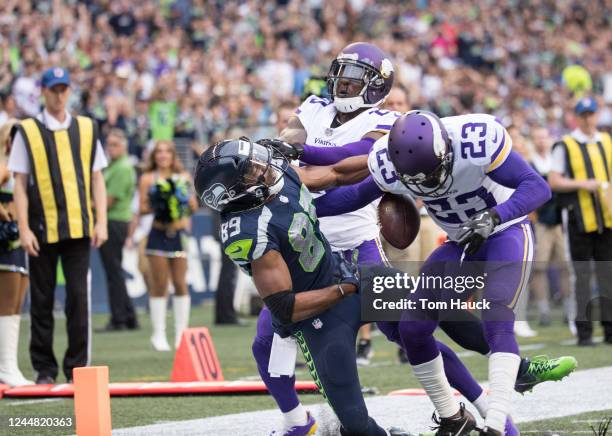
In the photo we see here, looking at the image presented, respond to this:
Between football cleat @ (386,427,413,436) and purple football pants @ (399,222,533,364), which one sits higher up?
purple football pants @ (399,222,533,364)

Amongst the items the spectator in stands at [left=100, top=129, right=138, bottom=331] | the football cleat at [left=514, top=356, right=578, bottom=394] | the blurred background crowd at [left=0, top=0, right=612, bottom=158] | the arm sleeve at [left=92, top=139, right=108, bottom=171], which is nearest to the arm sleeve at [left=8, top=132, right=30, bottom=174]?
the arm sleeve at [left=92, top=139, right=108, bottom=171]

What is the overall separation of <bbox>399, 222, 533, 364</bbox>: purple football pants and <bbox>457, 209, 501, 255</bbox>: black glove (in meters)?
0.24

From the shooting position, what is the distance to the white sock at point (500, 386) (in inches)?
184

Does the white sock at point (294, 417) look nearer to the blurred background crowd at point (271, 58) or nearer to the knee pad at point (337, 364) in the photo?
the knee pad at point (337, 364)

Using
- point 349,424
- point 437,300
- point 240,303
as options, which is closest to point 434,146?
point 437,300

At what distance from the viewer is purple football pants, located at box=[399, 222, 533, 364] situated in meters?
4.96

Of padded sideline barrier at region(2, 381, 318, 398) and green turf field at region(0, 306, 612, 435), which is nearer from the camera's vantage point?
green turf field at region(0, 306, 612, 435)

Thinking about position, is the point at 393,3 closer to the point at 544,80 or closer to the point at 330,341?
the point at 544,80

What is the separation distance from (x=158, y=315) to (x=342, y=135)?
4.44 meters

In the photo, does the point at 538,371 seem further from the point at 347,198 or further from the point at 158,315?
the point at 158,315

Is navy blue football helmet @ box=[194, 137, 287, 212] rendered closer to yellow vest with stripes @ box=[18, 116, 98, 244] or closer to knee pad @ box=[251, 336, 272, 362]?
knee pad @ box=[251, 336, 272, 362]

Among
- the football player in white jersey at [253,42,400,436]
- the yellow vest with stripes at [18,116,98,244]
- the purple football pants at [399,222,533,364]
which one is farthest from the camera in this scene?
the yellow vest with stripes at [18,116,98,244]

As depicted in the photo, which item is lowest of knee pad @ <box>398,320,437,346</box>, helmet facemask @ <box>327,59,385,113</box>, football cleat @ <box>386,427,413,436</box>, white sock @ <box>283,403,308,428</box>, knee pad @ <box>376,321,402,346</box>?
football cleat @ <box>386,427,413,436</box>

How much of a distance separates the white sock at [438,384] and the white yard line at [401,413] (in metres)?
0.48
